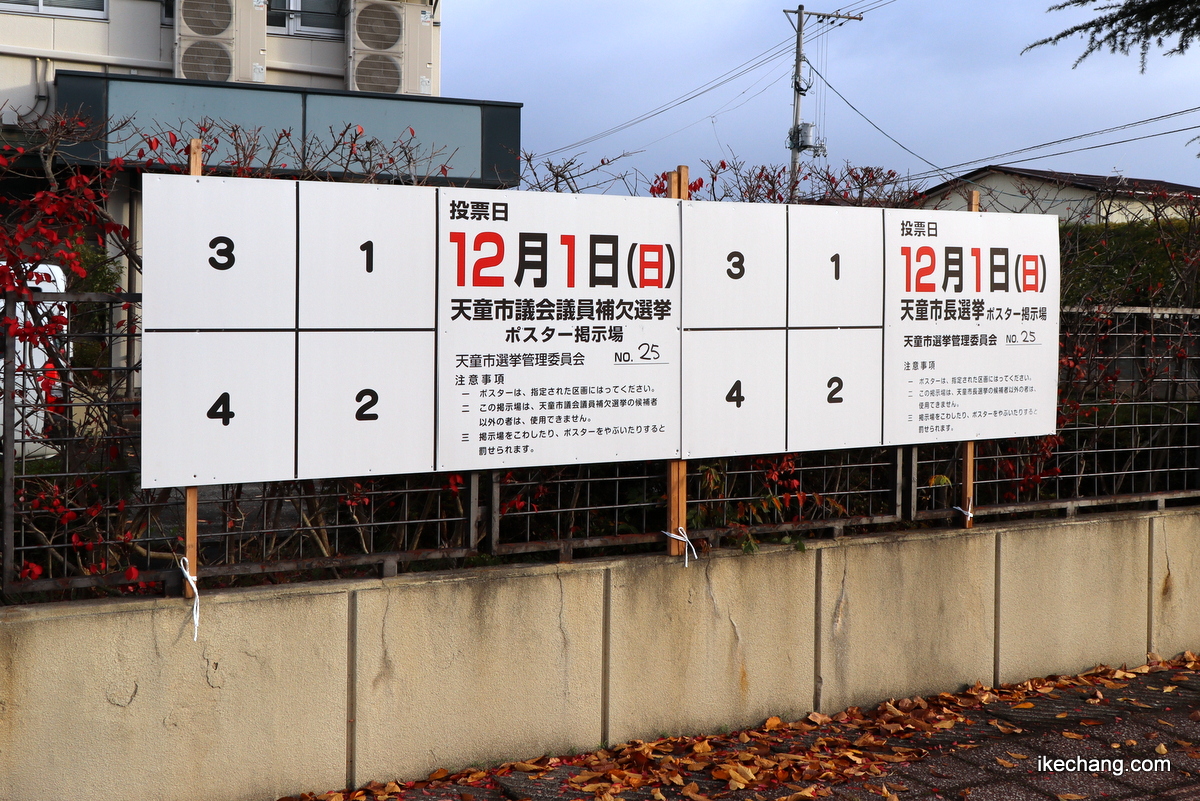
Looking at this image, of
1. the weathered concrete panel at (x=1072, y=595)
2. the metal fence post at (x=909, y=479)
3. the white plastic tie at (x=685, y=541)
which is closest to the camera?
the white plastic tie at (x=685, y=541)

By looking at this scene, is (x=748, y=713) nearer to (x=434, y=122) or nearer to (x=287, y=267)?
(x=287, y=267)

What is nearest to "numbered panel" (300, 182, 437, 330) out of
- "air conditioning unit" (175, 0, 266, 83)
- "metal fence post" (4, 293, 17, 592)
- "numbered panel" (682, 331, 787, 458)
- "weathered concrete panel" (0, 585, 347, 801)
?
"metal fence post" (4, 293, 17, 592)

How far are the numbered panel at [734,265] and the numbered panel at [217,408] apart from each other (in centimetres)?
181

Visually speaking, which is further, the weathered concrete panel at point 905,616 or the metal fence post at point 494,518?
the weathered concrete panel at point 905,616

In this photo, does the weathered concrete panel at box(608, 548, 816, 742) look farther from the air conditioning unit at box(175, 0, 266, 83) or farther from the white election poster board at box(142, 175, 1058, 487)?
the air conditioning unit at box(175, 0, 266, 83)

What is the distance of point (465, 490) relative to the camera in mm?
4719

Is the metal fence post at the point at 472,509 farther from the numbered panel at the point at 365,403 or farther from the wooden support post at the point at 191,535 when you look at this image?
the wooden support post at the point at 191,535

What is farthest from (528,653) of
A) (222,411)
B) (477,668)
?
(222,411)

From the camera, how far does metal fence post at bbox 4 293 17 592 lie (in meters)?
3.85

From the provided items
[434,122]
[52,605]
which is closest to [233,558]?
[52,605]

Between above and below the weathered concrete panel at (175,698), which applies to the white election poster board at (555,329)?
above

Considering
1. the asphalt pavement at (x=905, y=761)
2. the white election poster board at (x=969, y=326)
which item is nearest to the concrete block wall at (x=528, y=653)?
the asphalt pavement at (x=905, y=761)

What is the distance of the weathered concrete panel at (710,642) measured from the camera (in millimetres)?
4836

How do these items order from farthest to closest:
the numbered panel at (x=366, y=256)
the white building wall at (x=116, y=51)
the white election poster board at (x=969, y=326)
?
the white building wall at (x=116, y=51) < the white election poster board at (x=969, y=326) < the numbered panel at (x=366, y=256)
